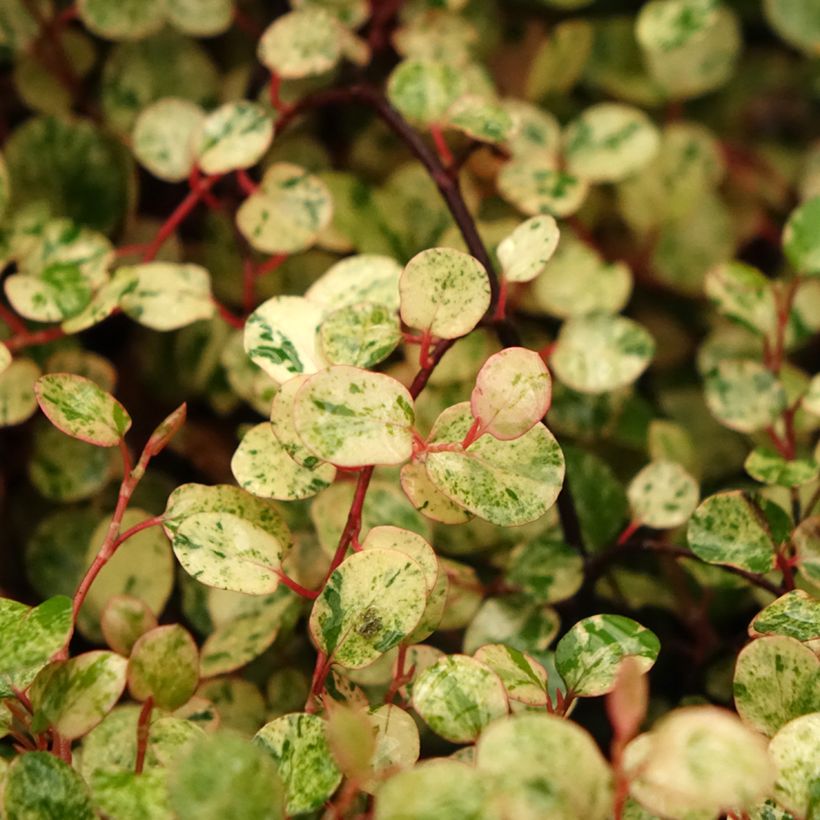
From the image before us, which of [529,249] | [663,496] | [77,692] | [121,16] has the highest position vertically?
[121,16]

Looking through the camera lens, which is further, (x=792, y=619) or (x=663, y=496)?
(x=663, y=496)

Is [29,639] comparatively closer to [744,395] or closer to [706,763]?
[706,763]

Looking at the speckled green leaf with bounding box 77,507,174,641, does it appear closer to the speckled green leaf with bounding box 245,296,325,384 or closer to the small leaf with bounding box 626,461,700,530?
the speckled green leaf with bounding box 245,296,325,384

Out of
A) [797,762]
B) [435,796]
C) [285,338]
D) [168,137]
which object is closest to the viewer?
[435,796]

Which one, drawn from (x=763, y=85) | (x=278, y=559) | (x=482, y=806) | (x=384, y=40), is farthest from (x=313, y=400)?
(x=763, y=85)

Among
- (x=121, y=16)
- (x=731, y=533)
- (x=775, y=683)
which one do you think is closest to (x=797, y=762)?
(x=775, y=683)

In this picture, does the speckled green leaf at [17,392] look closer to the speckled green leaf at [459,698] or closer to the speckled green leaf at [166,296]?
the speckled green leaf at [166,296]

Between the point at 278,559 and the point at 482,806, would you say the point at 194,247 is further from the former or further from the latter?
the point at 482,806
